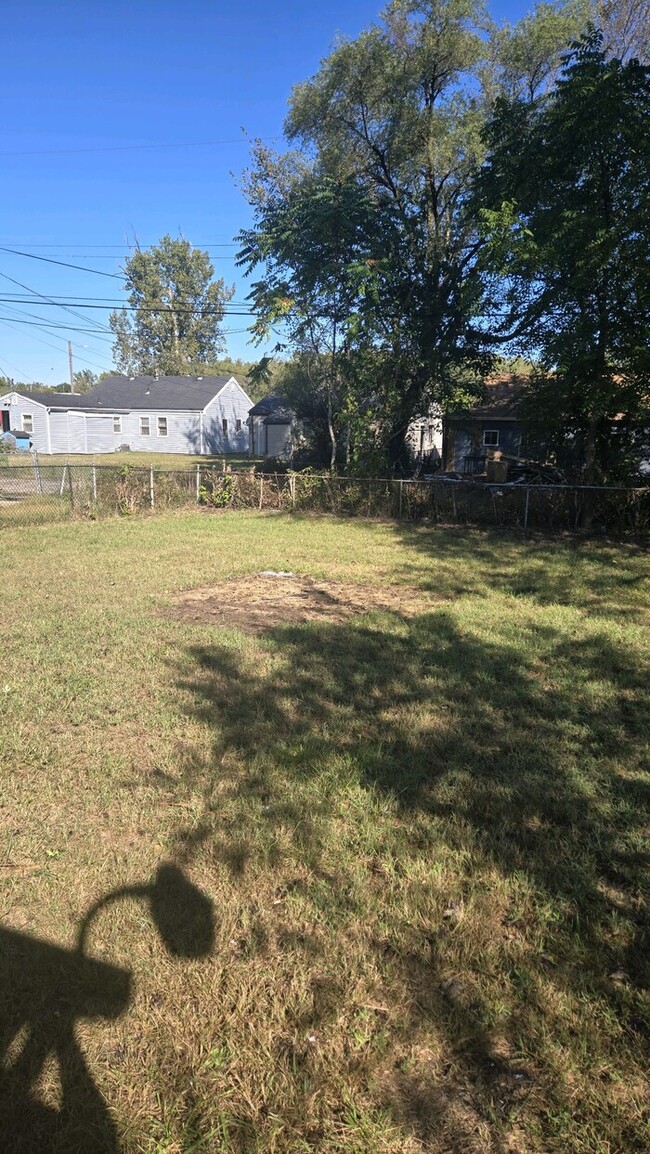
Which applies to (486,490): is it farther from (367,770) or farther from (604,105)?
(367,770)

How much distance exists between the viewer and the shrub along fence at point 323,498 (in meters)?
12.4

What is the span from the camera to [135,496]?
14.1 meters

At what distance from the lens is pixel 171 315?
59156mm

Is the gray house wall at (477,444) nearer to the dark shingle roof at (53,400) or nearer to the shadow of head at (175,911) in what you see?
the dark shingle roof at (53,400)

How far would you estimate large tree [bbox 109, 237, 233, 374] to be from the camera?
194ft

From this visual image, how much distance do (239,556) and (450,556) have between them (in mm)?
3385

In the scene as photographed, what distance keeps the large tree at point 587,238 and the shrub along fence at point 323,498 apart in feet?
4.33

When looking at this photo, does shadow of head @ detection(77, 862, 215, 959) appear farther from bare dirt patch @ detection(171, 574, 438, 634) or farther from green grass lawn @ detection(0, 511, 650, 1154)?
bare dirt patch @ detection(171, 574, 438, 634)

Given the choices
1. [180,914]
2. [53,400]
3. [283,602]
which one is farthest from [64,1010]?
[53,400]

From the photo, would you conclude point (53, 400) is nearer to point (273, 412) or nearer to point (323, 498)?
point (273, 412)

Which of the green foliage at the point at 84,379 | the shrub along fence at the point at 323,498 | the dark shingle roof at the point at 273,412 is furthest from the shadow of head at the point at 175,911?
the green foliage at the point at 84,379

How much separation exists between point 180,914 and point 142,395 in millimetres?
37607

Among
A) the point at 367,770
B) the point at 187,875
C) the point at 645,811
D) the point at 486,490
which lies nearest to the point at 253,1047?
the point at 187,875

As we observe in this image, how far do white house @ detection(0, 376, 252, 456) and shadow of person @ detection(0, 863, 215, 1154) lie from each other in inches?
1405
